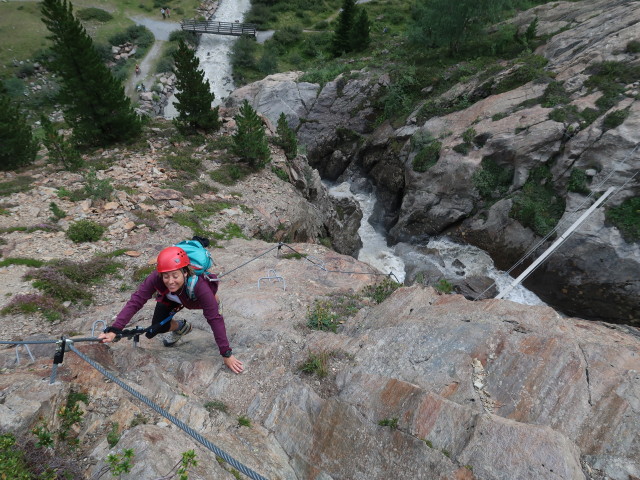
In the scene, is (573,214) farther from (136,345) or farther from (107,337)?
(107,337)

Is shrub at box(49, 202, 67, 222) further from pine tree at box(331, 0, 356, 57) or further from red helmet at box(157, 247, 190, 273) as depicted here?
pine tree at box(331, 0, 356, 57)

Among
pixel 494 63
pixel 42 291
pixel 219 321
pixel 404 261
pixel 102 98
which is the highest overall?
pixel 494 63

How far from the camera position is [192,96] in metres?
17.6

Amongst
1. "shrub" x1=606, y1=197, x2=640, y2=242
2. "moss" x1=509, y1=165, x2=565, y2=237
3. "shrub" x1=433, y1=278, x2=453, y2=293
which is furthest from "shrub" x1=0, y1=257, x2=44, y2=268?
"shrub" x1=606, y1=197, x2=640, y2=242

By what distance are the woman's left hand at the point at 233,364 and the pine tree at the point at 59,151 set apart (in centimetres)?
1361

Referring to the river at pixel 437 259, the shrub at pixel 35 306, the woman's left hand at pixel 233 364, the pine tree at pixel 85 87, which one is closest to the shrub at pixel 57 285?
the shrub at pixel 35 306

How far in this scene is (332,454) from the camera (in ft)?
13.5

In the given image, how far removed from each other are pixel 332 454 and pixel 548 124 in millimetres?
19349

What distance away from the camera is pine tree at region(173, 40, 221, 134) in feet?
54.7

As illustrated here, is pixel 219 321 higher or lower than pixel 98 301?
higher

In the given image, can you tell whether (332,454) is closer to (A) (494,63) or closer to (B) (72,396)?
(B) (72,396)

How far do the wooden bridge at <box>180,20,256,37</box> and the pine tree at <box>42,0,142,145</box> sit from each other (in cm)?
3535

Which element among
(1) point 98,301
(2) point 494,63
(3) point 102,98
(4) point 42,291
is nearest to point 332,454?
(1) point 98,301

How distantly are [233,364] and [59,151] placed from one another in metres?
14.3
